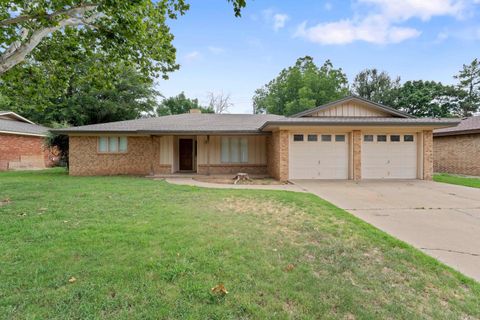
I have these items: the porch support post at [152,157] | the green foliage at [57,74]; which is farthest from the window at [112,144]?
the green foliage at [57,74]

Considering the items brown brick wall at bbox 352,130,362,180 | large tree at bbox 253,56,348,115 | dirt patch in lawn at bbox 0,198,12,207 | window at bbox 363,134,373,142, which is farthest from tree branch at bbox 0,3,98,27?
large tree at bbox 253,56,348,115

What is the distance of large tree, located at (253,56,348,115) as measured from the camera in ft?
106

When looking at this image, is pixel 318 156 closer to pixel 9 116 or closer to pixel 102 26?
pixel 102 26

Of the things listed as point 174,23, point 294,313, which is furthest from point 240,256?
point 174,23

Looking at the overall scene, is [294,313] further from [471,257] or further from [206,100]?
[206,100]

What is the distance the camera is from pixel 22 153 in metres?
18.6

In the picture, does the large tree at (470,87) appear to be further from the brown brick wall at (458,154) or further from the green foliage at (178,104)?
the green foliage at (178,104)

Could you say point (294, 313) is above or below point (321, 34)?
below

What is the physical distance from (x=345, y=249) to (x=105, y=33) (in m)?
8.24

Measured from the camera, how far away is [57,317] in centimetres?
209

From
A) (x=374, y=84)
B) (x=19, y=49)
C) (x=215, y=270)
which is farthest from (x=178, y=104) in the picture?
(x=215, y=270)

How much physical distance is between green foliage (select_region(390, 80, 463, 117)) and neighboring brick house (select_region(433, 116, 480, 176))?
23.8m

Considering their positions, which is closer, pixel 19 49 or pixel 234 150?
pixel 19 49

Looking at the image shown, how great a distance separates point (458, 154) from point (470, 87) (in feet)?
107
